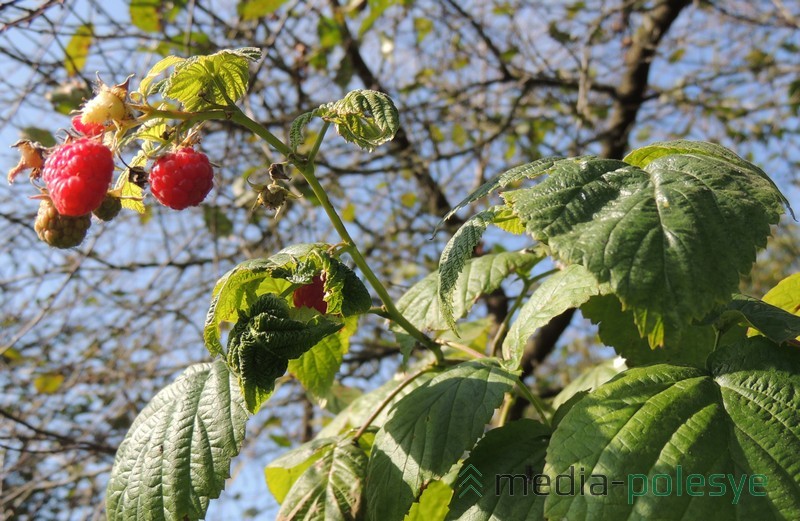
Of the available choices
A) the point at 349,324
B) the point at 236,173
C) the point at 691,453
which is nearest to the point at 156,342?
the point at 236,173

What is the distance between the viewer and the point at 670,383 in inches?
31.3

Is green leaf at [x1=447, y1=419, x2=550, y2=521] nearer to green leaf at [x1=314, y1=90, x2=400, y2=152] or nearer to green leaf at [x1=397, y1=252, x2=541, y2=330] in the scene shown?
green leaf at [x1=397, y1=252, x2=541, y2=330]

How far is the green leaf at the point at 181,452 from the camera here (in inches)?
36.7

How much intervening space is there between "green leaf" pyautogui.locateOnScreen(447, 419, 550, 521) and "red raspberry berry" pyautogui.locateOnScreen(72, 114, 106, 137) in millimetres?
674

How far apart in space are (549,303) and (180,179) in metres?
0.55

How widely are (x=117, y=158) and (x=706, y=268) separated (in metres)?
0.77

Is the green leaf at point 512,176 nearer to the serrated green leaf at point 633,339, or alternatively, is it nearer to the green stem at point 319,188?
the green stem at point 319,188

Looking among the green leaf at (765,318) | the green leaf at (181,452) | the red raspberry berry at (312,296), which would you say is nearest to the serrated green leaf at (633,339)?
the green leaf at (765,318)

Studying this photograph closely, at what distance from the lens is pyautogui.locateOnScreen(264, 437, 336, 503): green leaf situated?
3.83ft

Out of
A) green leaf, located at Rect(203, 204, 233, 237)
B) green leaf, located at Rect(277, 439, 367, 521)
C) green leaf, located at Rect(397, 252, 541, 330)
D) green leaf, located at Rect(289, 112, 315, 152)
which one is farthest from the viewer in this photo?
green leaf, located at Rect(203, 204, 233, 237)

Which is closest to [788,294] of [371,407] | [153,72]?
[371,407]

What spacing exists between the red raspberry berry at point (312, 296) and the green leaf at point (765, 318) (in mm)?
506

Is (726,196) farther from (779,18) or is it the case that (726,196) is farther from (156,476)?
(779,18)

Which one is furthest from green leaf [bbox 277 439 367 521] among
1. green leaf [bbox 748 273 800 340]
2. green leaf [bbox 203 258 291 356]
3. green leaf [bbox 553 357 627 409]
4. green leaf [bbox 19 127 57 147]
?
green leaf [bbox 19 127 57 147]
